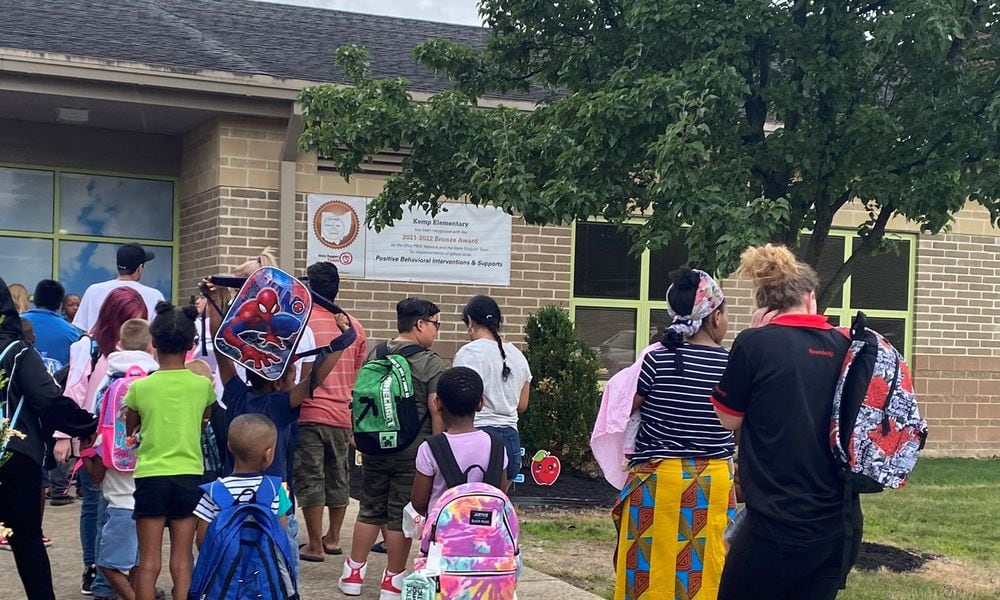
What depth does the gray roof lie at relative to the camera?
36.8 ft

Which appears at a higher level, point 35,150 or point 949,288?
point 35,150

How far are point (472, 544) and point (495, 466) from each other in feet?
1.64

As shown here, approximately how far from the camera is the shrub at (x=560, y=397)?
11.5m

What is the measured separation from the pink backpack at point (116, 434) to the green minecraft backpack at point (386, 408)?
118 cm

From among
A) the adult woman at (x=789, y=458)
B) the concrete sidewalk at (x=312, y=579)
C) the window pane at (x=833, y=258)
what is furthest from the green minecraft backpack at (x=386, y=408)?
the window pane at (x=833, y=258)

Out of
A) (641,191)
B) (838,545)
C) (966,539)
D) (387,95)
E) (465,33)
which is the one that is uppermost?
(465,33)

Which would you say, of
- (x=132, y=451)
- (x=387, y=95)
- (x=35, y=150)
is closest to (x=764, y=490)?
(x=132, y=451)

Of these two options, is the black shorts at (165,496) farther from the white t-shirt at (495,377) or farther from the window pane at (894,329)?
the window pane at (894,329)

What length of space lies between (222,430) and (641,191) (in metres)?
3.50

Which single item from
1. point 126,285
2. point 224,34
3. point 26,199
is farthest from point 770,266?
point 224,34

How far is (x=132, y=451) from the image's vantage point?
5.53 m

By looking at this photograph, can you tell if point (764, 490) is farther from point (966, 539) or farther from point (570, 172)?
point (966, 539)

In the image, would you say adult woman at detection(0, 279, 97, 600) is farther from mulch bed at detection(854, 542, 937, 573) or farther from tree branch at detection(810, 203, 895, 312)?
mulch bed at detection(854, 542, 937, 573)

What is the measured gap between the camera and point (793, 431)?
4.02m
